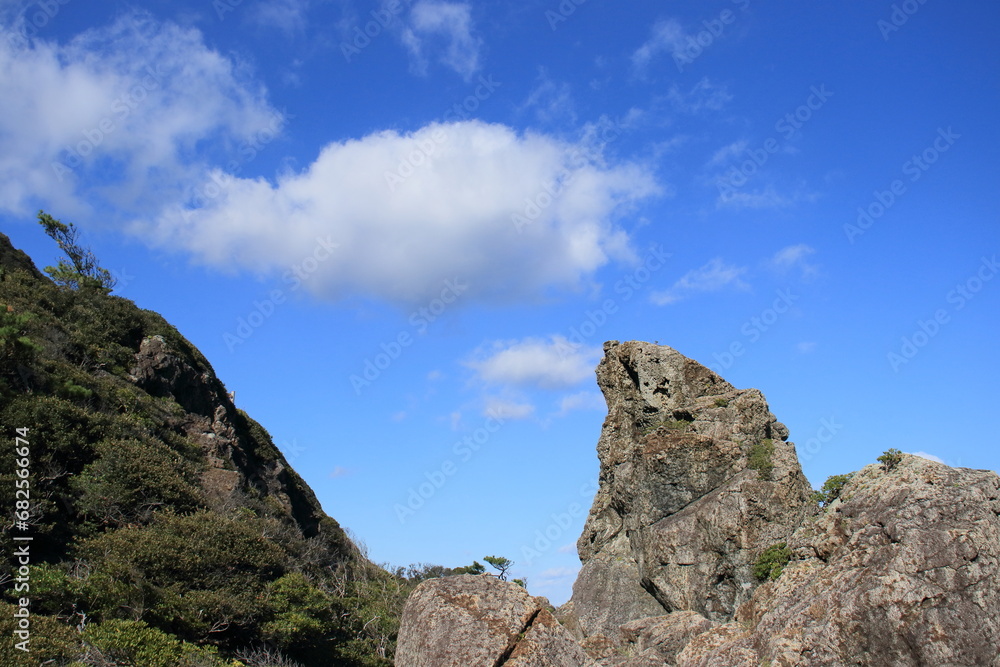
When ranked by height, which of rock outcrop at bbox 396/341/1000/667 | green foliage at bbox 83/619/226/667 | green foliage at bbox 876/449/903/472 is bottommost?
green foliage at bbox 83/619/226/667

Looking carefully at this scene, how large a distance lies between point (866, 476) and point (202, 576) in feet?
66.7

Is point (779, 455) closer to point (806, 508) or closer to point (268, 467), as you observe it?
point (806, 508)

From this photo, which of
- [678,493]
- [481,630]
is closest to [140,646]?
[481,630]

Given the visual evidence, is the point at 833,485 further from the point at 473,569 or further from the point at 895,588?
the point at 473,569

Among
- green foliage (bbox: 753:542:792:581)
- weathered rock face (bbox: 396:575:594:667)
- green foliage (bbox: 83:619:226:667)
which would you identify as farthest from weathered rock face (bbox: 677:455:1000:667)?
green foliage (bbox: 753:542:792:581)

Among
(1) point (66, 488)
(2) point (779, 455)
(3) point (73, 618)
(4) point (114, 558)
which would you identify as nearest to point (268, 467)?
(1) point (66, 488)

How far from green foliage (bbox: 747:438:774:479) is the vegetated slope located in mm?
22618

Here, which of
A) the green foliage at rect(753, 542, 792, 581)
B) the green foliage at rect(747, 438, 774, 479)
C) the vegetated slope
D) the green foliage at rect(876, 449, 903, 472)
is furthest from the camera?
the green foliage at rect(747, 438, 774, 479)

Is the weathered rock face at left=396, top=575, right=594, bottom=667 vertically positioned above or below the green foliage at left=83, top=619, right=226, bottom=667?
above

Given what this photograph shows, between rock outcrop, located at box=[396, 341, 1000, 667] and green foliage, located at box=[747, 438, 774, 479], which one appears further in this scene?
green foliage, located at box=[747, 438, 774, 479]

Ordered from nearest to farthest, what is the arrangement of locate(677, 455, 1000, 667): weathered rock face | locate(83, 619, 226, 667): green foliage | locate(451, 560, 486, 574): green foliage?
locate(677, 455, 1000, 667): weathered rock face, locate(83, 619, 226, 667): green foliage, locate(451, 560, 486, 574): green foliage

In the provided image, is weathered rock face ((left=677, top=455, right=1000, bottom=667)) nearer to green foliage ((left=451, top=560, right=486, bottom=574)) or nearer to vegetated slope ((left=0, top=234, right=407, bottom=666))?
vegetated slope ((left=0, top=234, right=407, bottom=666))

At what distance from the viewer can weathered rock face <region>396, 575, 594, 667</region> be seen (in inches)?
409

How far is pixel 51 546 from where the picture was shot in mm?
18938
